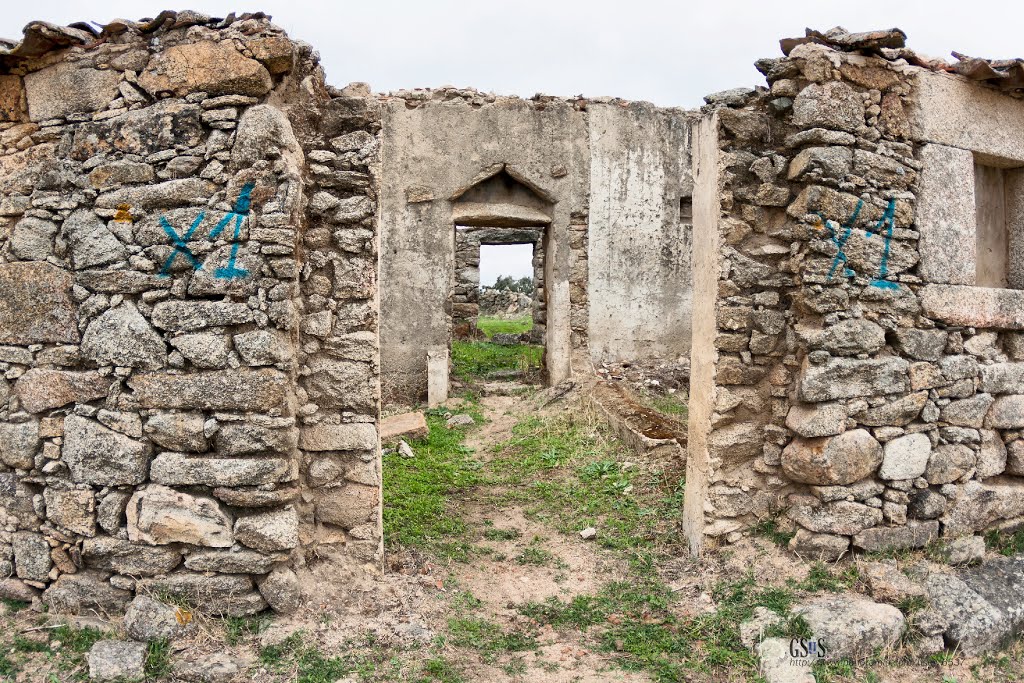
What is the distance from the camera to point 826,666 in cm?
338

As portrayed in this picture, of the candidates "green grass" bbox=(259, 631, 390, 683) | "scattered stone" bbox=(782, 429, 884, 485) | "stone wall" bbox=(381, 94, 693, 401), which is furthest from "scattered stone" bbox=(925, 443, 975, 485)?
"stone wall" bbox=(381, 94, 693, 401)

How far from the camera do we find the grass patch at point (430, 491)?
4.71 meters

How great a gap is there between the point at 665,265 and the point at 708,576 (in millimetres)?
6016

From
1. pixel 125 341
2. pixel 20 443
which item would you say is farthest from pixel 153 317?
pixel 20 443

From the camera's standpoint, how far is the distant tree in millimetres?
23062

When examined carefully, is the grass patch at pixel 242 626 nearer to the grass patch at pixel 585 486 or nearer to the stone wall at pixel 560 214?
the grass patch at pixel 585 486

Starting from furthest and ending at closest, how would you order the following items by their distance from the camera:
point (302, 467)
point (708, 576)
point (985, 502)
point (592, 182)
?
point (592, 182) → point (985, 502) → point (708, 576) → point (302, 467)

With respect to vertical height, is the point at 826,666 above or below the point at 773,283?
below

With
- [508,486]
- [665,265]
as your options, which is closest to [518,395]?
[665,265]

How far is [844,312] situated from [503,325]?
44.2 ft

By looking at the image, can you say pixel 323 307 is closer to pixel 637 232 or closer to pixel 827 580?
pixel 827 580

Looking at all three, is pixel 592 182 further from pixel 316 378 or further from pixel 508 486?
pixel 316 378

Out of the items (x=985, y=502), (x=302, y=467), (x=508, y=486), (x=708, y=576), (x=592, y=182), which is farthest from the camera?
(x=592, y=182)

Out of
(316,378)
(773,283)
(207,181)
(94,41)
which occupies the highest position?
(94,41)
